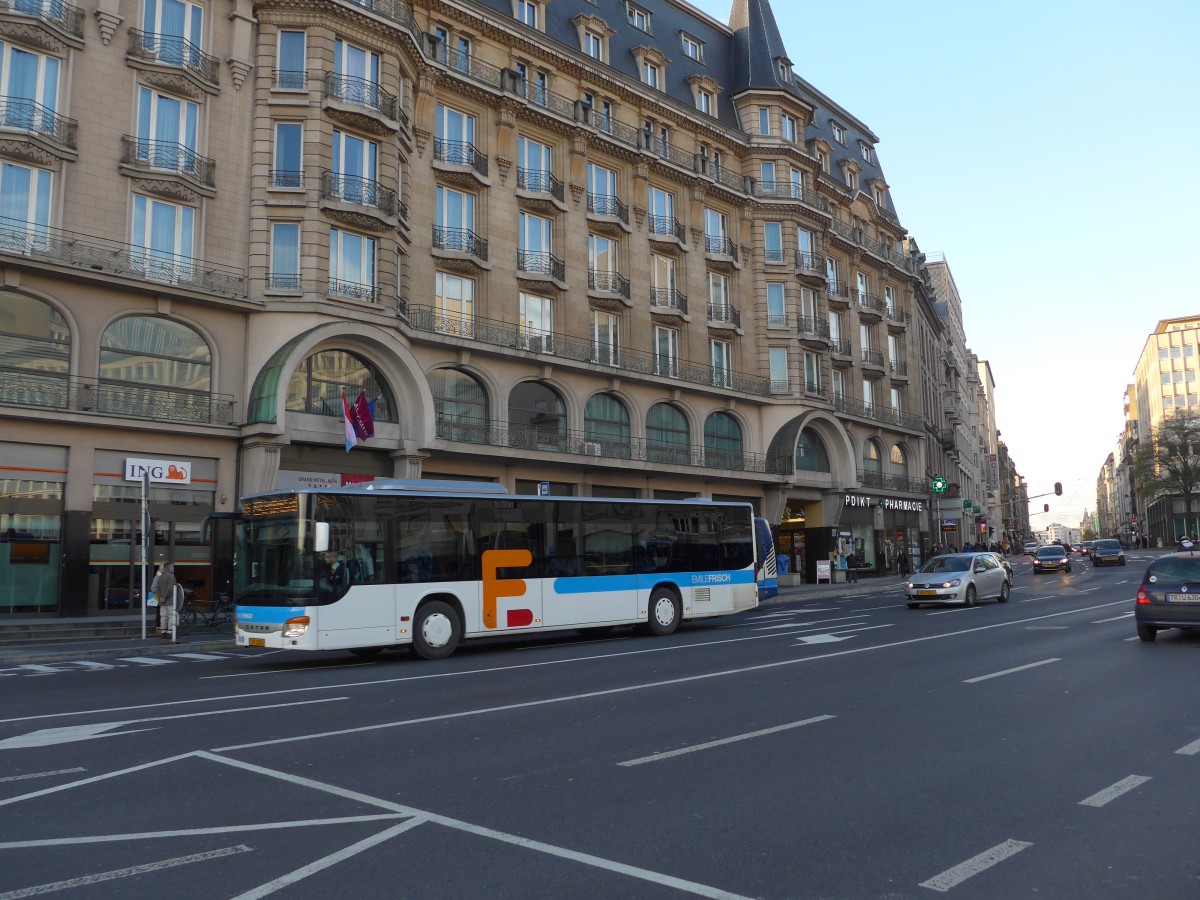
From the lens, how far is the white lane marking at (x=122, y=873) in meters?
4.73

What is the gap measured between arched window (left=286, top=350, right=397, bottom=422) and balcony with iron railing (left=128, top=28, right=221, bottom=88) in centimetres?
847

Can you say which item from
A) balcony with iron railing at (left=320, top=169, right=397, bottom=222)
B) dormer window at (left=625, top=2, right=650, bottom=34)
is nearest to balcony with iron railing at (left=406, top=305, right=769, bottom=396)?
balcony with iron railing at (left=320, top=169, right=397, bottom=222)

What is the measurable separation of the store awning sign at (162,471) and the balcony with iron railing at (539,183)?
612 inches

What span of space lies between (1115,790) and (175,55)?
1119 inches

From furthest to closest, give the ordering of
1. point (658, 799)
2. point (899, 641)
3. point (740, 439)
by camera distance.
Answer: point (740, 439) < point (899, 641) < point (658, 799)

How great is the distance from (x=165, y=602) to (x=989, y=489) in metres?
111

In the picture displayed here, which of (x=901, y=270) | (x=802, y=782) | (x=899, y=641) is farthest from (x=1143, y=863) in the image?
(x=901, y=270)

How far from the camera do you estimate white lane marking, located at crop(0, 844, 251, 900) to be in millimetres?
4730

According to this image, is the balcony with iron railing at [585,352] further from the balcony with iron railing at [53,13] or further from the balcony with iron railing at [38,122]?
the balcony with iron railing at [53,13]

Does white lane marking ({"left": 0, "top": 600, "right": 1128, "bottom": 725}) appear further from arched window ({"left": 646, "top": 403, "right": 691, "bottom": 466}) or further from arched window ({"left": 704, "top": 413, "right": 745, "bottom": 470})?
arched window ({"left": 704, "top": 413, "right": 745, "bottom": 470})

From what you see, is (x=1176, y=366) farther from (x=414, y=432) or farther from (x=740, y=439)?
(x=414, y=432)

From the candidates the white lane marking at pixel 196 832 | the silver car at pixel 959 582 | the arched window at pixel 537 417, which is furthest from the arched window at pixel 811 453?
the white lane marking at pixel 196 832

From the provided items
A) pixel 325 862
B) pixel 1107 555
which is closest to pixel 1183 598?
pixel 325 862

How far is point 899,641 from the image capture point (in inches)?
653
